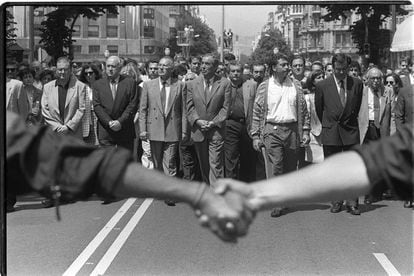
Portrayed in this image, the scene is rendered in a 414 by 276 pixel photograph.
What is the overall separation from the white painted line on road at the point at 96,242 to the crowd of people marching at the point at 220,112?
42 cm

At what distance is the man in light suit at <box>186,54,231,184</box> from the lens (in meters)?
7.31

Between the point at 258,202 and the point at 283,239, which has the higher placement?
the point at 258,202

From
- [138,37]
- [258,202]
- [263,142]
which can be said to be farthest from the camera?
[263,142]

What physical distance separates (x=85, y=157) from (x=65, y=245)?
3.55 metres

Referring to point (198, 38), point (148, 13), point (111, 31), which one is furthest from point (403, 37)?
point (198, 38)

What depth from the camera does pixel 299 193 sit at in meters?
2.37

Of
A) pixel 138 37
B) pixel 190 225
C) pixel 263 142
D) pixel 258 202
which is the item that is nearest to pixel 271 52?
pixel 263 142

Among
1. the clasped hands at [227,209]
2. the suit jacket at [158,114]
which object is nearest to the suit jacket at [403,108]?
the suit jacket at [158,114]

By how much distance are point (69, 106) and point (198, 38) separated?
47.8 inches

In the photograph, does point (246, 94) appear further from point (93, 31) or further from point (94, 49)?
point (93, 31)

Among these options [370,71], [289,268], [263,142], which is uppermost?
[370,71]

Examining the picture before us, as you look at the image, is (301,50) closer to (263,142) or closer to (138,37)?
(263,142)

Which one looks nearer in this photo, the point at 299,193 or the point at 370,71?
the point at 299,193

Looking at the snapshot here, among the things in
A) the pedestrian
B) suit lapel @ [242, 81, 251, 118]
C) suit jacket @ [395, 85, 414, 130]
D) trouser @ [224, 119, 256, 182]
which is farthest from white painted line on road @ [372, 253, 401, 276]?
suit lapel @ [242, 81, 251, 118]
